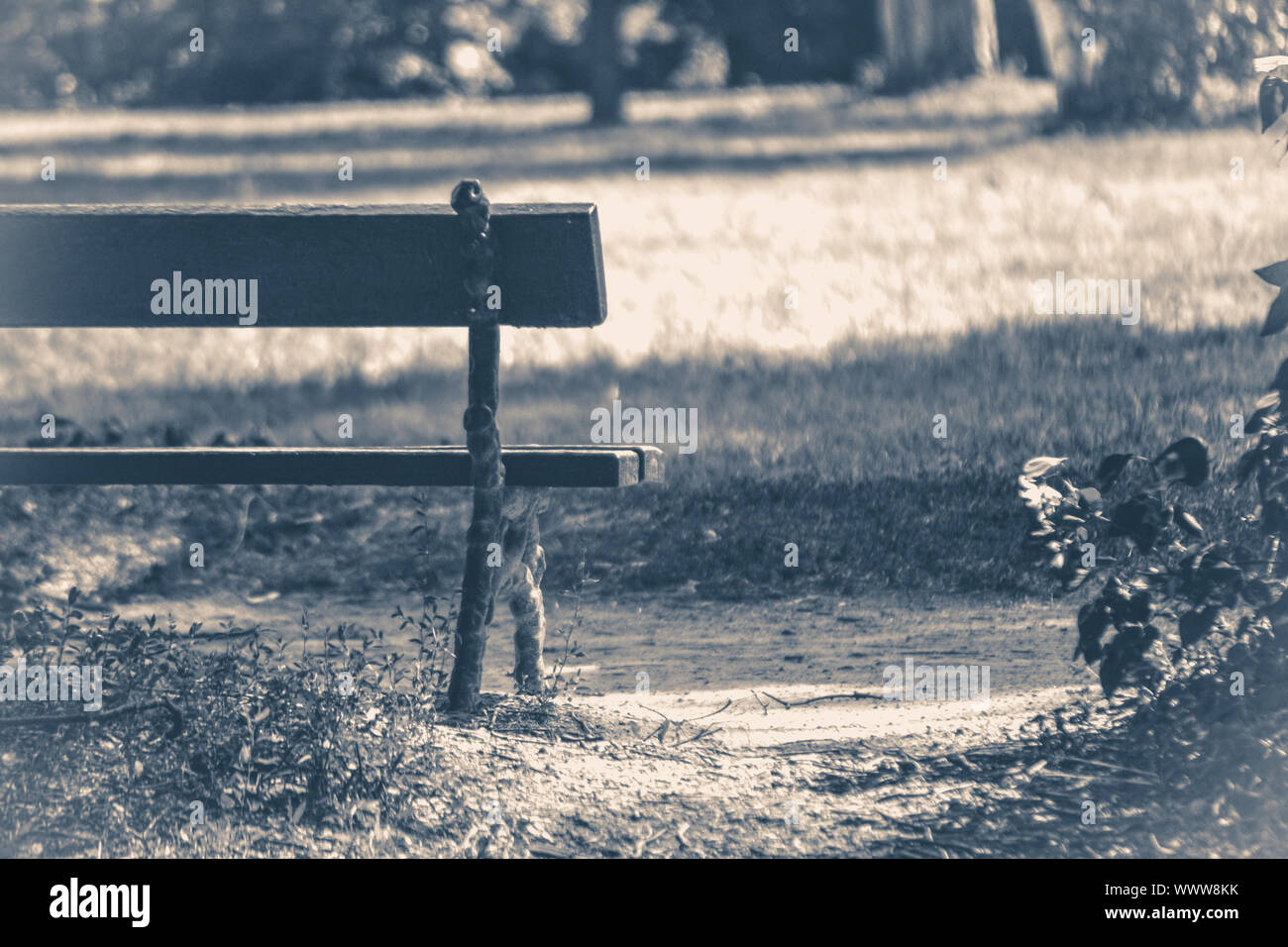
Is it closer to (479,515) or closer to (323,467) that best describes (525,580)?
(479,515)

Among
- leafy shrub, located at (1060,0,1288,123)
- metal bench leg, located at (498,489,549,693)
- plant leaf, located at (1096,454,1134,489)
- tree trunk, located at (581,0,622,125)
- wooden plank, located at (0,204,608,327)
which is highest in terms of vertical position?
tree trunk, located at (581,0,622,125)

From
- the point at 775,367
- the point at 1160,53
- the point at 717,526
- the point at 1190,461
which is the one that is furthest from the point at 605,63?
the point at 1190,461

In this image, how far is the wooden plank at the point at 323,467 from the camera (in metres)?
4.18

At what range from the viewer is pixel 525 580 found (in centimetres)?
434

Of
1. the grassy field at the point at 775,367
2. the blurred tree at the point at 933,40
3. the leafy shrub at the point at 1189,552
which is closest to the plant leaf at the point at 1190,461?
the leafy shrub at the point at 1189,552

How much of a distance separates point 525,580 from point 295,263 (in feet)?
3.31

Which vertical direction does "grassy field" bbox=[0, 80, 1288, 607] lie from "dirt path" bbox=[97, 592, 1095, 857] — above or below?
above

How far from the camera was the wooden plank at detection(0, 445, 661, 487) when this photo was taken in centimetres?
418

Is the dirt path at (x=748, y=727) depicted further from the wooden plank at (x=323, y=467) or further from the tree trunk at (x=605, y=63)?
the tree trunk at (x=605, y=63)

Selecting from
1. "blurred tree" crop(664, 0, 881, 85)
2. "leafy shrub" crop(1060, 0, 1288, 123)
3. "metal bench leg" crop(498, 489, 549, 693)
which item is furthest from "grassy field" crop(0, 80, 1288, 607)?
"blurred tree" crop(664, 0, 881, 85)

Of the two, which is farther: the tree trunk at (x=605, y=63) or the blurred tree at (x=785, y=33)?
the blurred tree at (x=785, y=33)

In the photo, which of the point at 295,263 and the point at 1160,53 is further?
the point at 1160,53

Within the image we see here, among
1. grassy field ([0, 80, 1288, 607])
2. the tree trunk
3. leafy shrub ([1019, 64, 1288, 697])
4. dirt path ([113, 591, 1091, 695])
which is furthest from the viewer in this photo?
the tree trunk

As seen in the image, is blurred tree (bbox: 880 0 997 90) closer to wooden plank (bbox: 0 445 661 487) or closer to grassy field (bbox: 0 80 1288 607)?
grassy field (bbox: 0 80 1288 607)
